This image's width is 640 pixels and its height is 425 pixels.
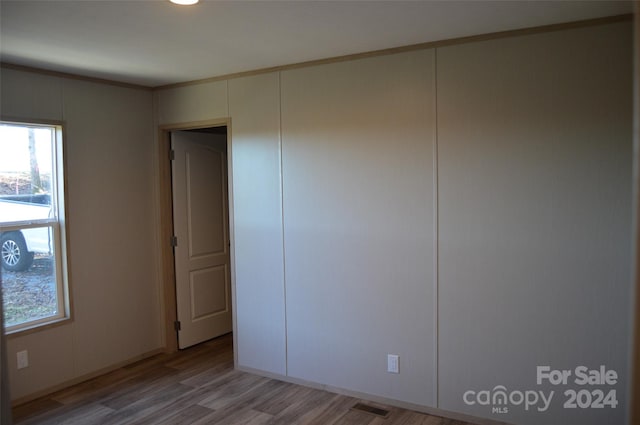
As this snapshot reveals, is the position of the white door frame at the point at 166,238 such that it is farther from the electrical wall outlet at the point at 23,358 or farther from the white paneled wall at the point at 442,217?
the electrical wall outlet at the point at 23,358

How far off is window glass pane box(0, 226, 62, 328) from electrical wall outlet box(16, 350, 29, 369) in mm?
217

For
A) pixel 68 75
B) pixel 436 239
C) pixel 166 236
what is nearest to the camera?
pixel 436 239

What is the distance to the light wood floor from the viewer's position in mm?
3270

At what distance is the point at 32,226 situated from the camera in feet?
12.0

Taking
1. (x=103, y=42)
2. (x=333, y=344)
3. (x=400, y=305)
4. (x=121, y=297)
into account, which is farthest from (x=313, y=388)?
(x=103, y=42)

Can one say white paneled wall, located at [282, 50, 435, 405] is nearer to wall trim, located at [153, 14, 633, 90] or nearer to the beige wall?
wall trim, located at [153, 14, 633, 90]

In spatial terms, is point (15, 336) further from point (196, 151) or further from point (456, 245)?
point (456, 245)

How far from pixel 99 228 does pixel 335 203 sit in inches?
79.7

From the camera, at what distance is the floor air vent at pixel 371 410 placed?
329 centimetres

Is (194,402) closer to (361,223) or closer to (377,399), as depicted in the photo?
(377,399)

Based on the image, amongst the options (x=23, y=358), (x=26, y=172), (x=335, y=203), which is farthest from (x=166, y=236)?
(x=335, y=203)

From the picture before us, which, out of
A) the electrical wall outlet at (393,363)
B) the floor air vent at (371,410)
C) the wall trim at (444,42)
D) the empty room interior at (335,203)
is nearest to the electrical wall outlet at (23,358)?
the empty room interior at (335,203)

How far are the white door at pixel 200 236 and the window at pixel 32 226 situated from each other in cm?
102

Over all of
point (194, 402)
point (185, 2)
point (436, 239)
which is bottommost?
point (194, 402)
